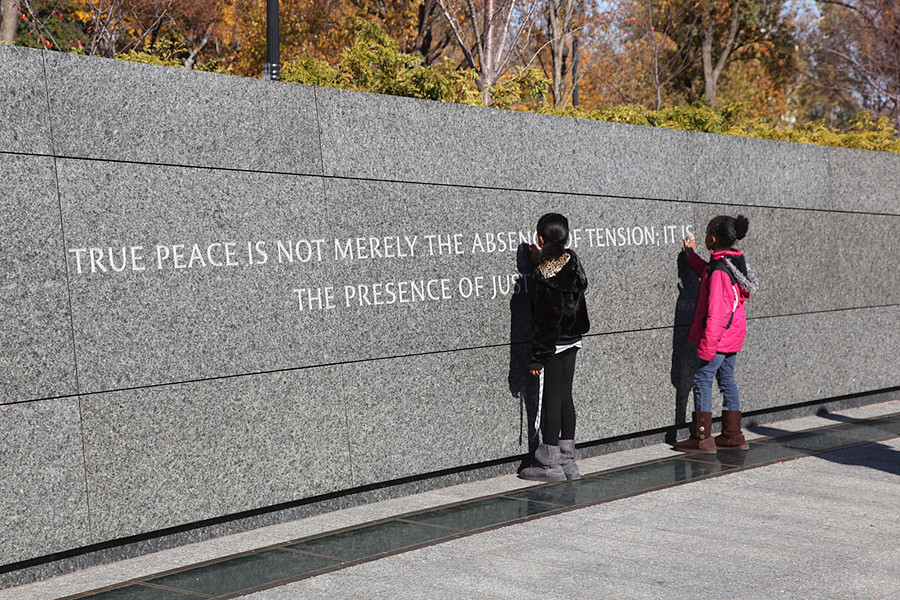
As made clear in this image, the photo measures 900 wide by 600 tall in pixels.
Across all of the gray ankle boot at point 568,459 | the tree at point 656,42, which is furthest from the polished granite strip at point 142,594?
the tree at point 656,42

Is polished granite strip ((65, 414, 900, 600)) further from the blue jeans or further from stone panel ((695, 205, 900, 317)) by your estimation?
stone panel ((695, 205, 900, 317))

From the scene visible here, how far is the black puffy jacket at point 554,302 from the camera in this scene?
654 centimetres

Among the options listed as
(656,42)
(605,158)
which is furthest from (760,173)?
(656,42)

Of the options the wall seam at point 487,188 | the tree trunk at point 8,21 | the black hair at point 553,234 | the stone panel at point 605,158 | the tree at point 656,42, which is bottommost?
the black hair at point 553,234

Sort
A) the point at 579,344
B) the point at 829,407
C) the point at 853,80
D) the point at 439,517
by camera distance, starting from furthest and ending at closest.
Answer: the point at 853,80
the point at 829,407
the point at 579,344
the point at 439,517

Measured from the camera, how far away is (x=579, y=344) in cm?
682

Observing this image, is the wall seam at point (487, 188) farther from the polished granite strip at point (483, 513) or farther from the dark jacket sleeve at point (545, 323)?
the polished granite strip at point (483, 513)

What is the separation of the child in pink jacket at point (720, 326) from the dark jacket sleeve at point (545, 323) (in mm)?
1806

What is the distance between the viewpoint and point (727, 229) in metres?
7.74

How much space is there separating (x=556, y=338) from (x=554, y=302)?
9.8 inches

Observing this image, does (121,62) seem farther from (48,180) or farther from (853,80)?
(853,80)

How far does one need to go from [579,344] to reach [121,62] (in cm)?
347

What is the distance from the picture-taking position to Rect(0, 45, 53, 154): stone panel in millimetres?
4664

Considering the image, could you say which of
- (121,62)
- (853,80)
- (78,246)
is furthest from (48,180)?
(853,80)
